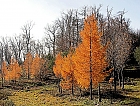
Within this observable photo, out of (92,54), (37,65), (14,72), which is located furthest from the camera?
(37,65)

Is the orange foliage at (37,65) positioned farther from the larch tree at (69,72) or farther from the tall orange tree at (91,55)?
the tall orange tree at (91,55)

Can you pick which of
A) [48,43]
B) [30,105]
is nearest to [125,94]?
[30,105]

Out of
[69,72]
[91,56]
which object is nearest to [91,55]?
[91,56]

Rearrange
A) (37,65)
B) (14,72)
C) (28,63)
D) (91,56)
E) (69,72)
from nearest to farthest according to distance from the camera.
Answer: (91,56) → (69,72) → (14,72) → (37,65) → (28,63)

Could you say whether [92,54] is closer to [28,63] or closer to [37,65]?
[37,65]

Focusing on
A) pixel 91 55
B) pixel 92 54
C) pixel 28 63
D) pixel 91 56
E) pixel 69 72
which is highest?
pixel 92 54

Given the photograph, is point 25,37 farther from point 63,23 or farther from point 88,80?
point 88,80

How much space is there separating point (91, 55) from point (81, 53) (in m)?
1.11

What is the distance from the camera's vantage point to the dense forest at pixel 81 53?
26.5 metres

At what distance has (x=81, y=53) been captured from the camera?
26.6 meters

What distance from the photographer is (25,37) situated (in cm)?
7206

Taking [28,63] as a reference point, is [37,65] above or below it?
below

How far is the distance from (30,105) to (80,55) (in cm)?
799

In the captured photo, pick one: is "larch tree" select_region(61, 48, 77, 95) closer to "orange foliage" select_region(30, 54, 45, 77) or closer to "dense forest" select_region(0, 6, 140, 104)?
"dense forest" select_region(0, 6, 140, 104)
